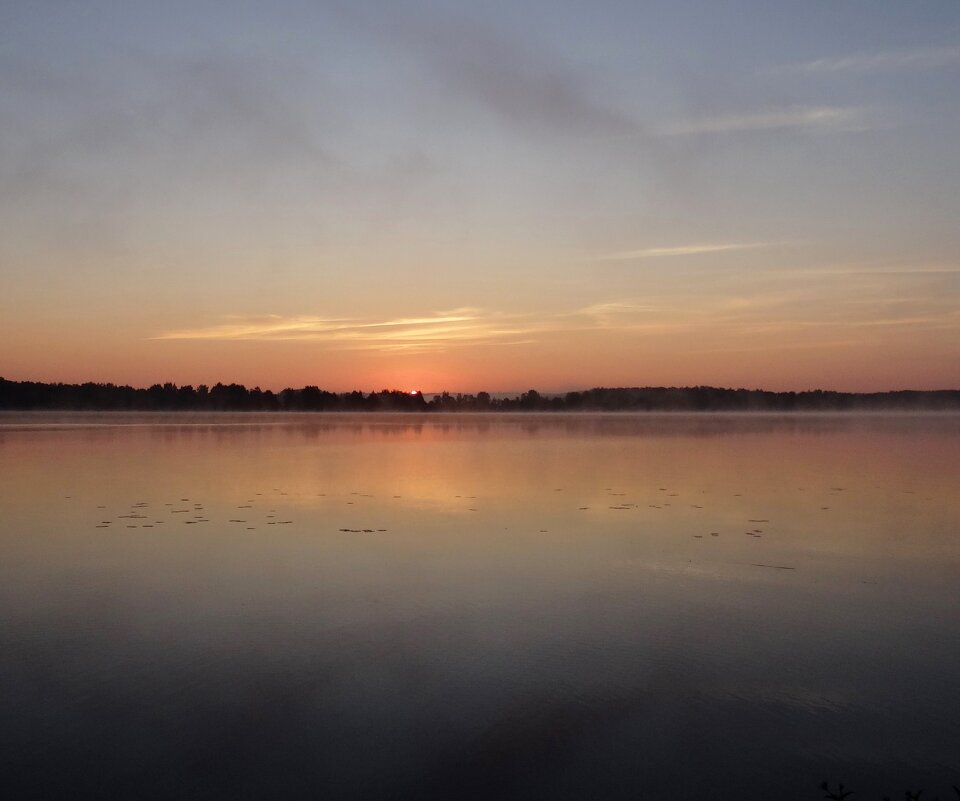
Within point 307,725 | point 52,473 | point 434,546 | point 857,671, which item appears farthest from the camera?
point 52,473

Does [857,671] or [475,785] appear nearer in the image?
[475,785]

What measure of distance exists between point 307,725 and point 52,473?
Answer: 845 inches

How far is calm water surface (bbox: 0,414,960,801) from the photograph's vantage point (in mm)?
5578

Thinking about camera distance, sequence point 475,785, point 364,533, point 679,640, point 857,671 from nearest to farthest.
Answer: point 475,785
point 857,671
point 679,640
point 364,533

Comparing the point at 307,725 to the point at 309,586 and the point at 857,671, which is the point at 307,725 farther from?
the point at 857,671

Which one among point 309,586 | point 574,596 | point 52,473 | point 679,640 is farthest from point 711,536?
point 52,473

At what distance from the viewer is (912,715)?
6.39 metres

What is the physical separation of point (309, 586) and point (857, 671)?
21.9 ft

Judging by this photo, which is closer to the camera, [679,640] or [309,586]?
[679,640]

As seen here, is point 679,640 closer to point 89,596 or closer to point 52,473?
point 89,596

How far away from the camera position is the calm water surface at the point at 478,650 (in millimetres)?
5578

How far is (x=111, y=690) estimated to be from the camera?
688 centimetres

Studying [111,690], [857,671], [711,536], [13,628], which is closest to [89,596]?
[13,628]

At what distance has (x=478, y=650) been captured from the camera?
26.1 feet
